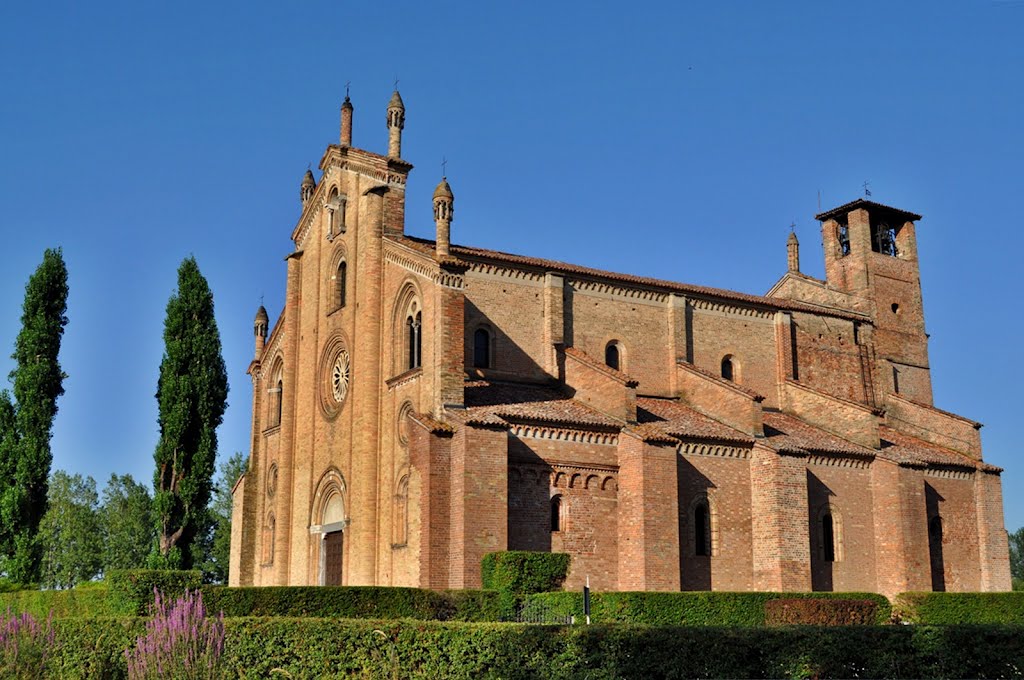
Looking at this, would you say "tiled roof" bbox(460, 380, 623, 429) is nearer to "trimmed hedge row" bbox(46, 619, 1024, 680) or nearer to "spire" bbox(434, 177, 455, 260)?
"spire" bbox(434, 177, 455, 260)

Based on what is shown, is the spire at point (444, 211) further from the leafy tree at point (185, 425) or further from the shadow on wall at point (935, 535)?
the shadow on wall at point (935, 535)

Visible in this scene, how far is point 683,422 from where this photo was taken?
31984 mm

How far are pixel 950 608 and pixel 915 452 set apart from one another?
7.43 m

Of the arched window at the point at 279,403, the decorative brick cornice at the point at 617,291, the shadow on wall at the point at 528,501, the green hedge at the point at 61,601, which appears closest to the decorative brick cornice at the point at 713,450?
the shadow on wall at the point at 528,501

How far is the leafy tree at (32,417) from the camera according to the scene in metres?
30.5

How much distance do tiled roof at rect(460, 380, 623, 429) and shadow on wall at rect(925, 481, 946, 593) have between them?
13075 mm

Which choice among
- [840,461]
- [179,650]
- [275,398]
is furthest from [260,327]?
[179,650]

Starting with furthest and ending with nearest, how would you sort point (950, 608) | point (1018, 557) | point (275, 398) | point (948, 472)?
1. point (1018, 557)
2. point (275, 398)
3. point (948, 472)
4. point (950, 608)

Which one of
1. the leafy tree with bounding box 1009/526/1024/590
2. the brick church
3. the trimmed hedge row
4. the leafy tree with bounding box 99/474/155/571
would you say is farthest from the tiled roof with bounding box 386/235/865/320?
the leafy tree with bounding box 1009/526/1024/590

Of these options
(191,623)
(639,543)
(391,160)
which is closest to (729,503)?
(639,543)

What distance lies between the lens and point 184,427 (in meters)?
32.4

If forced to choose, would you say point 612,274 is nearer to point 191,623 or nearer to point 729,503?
point 729,503

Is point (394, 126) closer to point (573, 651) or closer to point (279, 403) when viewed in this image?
point (279, 403)

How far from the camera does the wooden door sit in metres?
32.4
